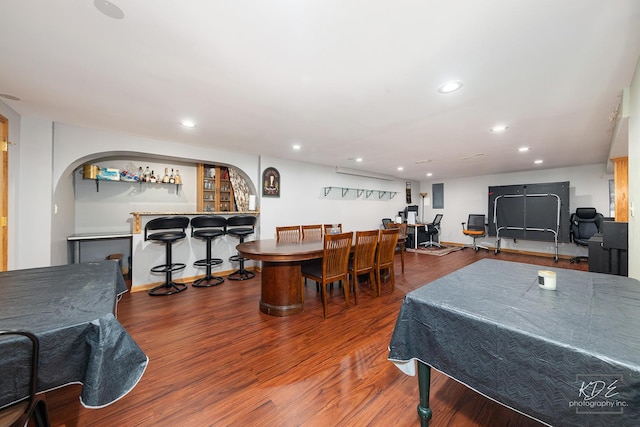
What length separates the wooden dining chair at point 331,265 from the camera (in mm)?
2713

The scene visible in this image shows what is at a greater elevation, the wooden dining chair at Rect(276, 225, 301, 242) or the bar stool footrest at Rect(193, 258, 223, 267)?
the wooden dining chair at Rect(276, 225, 301, 242)

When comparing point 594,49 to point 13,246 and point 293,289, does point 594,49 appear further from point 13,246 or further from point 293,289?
point 13,246

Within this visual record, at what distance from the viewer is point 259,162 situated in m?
4.83

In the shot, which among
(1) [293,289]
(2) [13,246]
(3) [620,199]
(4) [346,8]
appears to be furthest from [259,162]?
(3) [620,199]

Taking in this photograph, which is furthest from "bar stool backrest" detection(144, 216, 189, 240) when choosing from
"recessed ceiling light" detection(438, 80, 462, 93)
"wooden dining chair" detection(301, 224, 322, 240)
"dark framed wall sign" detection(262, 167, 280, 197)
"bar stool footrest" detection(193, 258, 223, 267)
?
"recessed ceiling light" detection(438, 80, 462, 93)

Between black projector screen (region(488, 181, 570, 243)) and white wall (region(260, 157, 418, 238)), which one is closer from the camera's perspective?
white wall (region(260, 157, 418, 238))

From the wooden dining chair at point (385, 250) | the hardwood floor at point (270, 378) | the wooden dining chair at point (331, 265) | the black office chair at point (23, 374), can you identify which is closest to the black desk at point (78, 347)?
the black office chair at point (23, 374)

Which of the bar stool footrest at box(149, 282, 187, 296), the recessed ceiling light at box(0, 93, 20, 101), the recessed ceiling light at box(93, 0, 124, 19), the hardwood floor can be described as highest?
the recessed ceiling light at box(0, 93, 20, 101)

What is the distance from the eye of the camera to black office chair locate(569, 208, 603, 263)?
5.44 meters

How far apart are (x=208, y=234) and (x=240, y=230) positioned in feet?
1.78

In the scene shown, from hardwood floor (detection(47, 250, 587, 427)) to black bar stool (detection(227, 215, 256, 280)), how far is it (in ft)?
4.25

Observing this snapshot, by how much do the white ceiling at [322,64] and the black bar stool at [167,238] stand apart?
126 cm

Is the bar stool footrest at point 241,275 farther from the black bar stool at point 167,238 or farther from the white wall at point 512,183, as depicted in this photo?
the white wall at point 512,183

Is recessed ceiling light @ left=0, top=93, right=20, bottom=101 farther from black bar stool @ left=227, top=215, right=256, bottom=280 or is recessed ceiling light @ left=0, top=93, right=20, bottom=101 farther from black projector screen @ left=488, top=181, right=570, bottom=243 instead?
black projector screen @ left=488, top=181, right=570, bottom=243
